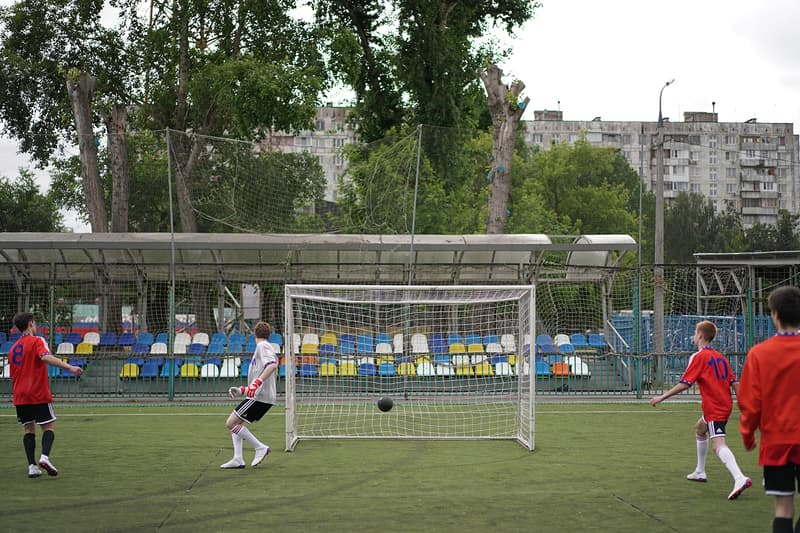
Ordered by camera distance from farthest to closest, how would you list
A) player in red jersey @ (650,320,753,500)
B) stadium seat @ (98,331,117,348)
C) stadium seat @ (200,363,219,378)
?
1. stadium seat @ (98,331,117,348)
2. stadium seat @ (200,363,219,378)
3. player in red jersey @ (650,320,753,500)

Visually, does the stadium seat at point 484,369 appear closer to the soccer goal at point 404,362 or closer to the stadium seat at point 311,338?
the soccer goal at point 404,362

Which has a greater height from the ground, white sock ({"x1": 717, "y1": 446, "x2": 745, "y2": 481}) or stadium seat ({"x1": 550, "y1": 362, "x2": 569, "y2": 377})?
white sock ({"x1": 717, "y1": 446, "x2": 745, "y2": 481})

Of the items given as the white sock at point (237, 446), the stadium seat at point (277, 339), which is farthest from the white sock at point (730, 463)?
the stadium seat at point (277, 339)

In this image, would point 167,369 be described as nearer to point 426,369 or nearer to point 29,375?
point 426,369

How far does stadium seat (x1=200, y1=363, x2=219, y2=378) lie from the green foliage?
34592 mm

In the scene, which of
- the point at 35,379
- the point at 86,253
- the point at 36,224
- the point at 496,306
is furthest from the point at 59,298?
the point at 36,224

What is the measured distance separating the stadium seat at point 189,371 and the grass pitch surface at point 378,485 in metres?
5.95

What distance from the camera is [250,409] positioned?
10.6 meters

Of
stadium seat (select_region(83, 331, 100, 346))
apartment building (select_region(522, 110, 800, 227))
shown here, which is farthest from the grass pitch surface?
apartment building (select_region(522, 110, 800, 227))

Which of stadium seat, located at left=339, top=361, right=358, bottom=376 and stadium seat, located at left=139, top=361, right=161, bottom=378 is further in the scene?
stadium seat, located at left=139, top=361, right=161, bottom=378

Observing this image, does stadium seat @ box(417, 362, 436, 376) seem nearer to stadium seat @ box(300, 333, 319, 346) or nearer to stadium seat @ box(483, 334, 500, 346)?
stadium seat @ box(483, 334, 500, 346)

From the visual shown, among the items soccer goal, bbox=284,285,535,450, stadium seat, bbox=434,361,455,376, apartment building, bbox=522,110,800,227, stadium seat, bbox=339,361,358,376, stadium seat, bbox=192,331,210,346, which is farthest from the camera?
apartment building, bbox=522,110,800,227

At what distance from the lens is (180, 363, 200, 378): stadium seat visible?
2066 centimetres

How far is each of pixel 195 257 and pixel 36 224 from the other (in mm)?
35386
